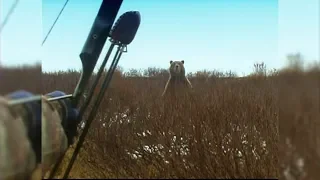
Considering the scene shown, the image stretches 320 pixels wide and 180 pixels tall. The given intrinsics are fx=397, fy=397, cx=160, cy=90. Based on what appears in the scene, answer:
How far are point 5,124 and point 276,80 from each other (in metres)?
1.26

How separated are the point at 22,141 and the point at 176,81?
79cm

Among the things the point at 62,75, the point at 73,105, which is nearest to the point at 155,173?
the point at 73,105

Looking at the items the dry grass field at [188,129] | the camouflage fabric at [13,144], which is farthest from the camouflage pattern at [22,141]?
the dry grass field at [188,129]

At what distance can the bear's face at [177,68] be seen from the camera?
2.00 meters

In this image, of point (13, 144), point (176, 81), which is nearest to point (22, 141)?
A: point (13, 144)

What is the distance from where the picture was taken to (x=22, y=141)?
5.70 ft

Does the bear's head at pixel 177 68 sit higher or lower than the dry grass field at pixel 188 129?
higher

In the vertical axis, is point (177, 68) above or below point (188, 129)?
above

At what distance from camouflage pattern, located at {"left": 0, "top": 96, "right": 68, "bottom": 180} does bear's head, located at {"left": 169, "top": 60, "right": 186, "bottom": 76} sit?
580 mm

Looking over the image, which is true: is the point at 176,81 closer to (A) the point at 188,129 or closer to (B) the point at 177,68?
(B) the point at 177,68

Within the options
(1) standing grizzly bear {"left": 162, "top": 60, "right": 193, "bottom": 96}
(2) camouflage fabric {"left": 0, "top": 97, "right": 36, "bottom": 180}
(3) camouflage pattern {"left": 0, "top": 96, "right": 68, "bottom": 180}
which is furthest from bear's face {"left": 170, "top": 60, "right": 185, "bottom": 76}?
(2) camouflage fabric {"left": 0, "top": 97, "right": 36, "bottom": 180}

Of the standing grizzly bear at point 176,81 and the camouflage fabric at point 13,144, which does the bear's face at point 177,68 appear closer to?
the standing grizzly bear at point 176,81

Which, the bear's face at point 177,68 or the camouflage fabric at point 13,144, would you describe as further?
the bear's face at point 177,68

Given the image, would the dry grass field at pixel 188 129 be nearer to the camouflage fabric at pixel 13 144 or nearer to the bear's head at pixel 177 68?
the bear's head at pixel 177 68
